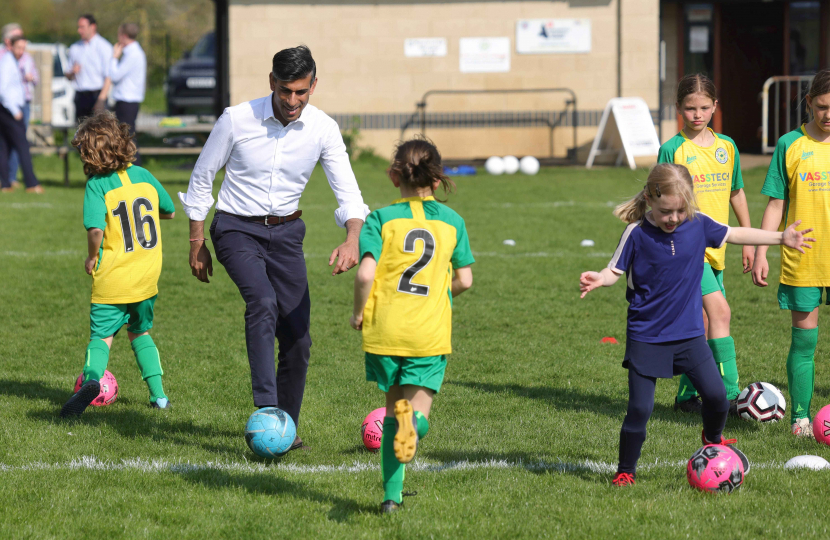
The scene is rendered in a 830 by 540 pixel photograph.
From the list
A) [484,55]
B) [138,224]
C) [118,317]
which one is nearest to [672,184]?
[138,224]

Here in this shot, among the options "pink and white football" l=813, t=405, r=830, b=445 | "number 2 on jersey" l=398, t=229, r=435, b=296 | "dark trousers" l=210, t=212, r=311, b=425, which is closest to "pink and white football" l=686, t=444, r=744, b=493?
"pink and white football" l=813, t=405, r=830, b=445

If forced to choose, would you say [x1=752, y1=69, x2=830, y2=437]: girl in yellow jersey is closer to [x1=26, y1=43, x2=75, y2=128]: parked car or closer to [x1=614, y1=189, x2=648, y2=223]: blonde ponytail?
[x1=614, y1=189, x2=648, y2=223]: blonde ponytail

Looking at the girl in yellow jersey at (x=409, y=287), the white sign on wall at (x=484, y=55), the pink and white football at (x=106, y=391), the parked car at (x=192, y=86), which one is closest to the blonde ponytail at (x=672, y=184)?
the girl in yellow jersey at (x=409, y=287)

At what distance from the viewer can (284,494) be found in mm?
4344

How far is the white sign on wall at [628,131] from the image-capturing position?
19.7 m

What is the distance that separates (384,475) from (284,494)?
0.60 meters

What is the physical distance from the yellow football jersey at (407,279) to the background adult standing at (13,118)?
13205 mm

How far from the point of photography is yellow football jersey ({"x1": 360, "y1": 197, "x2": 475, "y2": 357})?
3.91m

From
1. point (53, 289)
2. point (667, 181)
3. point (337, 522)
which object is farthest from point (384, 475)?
point (53, 289)

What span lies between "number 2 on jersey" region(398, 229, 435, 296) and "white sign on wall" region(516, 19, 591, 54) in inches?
710

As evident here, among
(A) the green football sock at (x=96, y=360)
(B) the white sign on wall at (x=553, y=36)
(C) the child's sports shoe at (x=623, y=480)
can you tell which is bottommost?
(C) the child's sports shoe at (x=623, y=480)

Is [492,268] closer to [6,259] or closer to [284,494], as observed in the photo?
[6,259]

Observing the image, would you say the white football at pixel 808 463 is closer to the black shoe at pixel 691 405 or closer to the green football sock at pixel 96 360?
the black shoe at pixel 691 405

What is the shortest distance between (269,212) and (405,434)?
5.50 feet
